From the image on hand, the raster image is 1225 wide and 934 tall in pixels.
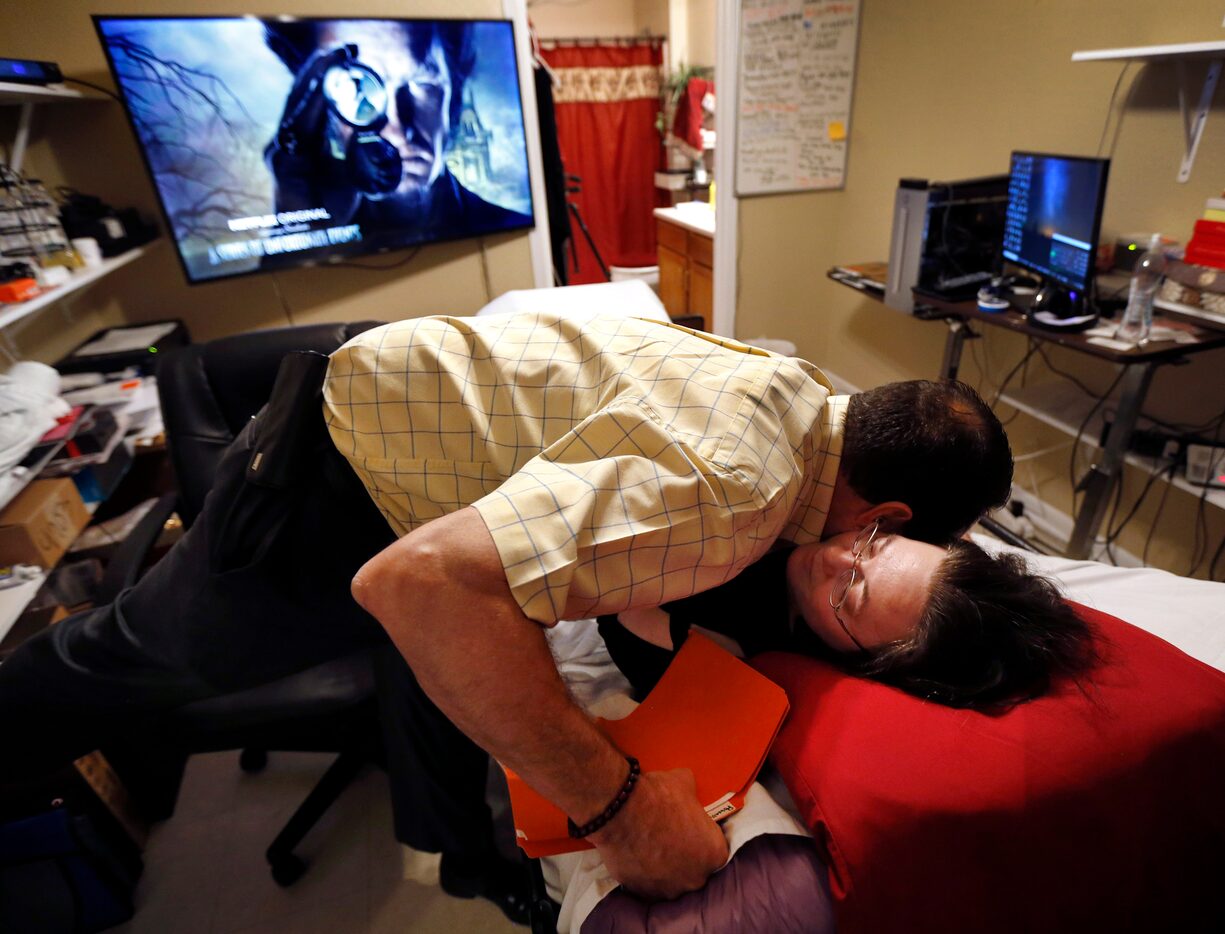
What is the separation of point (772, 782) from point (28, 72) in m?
2.50

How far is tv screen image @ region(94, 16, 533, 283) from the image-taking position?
2.10 m

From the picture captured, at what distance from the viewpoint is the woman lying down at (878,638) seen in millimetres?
782

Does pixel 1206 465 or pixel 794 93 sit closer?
pixel 1206 465

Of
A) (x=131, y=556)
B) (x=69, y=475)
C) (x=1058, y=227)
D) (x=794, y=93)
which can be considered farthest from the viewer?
(x=794, y=93)

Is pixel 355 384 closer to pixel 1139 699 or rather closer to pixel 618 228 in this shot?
pixel 1139 699

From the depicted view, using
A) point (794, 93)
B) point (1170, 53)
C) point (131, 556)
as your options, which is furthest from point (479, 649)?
point (794, 93)

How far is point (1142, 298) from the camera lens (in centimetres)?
167

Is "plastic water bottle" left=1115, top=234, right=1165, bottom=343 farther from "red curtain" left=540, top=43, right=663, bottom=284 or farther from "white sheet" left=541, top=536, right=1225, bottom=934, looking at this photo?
"red curtain" left=540, top=43, right=663, bottom=284

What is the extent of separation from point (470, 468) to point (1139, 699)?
2.97ft

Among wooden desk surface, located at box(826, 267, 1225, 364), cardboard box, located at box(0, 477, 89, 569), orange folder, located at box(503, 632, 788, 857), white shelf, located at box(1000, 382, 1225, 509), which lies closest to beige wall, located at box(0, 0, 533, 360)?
cardboard box, located at box(0, 477, 89, 569)

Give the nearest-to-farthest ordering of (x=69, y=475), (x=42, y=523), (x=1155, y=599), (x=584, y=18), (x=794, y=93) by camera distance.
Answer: (x=1155, y=599)
(x=42, y=523)
(x=69, y=475)
(x=794, y=93)
(x=584, y=18)

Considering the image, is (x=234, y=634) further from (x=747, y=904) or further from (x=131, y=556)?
(x=747, y=904)

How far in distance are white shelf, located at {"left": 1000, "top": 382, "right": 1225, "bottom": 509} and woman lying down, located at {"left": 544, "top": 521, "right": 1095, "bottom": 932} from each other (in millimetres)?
1016

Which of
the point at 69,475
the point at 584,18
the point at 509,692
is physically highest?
the point at 584,18
